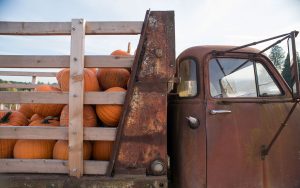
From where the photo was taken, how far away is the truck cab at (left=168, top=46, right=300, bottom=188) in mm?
2482

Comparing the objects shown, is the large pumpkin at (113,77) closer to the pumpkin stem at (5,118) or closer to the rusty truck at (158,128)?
the rusty truck at (158,128)

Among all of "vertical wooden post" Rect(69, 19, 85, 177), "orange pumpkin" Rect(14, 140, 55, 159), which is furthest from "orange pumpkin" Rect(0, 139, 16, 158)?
"vertical wooden post" Rect(69, 19, 85, 177)

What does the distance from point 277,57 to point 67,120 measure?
243 centimetres

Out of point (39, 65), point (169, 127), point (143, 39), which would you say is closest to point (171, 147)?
point (169, 127)

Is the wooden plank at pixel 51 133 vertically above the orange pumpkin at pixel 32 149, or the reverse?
the wooden plank at pixel 51 133

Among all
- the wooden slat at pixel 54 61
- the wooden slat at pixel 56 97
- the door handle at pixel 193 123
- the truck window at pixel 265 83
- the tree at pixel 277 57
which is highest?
the tree at pixel 277 57

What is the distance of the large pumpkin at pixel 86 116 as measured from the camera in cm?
246

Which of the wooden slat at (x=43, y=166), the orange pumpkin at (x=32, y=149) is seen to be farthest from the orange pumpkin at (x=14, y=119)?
the wooden slat at (x=43, y=166)

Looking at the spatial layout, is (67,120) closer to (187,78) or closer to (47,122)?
(47,122)

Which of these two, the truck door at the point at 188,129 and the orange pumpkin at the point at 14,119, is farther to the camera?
the orange pumpkin at the point at 14,119

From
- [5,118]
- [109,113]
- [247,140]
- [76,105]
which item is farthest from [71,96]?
[247,140]

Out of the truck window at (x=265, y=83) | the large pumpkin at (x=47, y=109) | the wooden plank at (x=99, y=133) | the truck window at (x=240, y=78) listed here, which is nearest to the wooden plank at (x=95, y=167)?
the wooden plank at (x=99, y=133)

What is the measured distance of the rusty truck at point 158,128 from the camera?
92.3 inches

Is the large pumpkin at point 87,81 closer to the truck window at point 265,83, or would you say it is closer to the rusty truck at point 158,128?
A: the rusty truck at point 158,128
